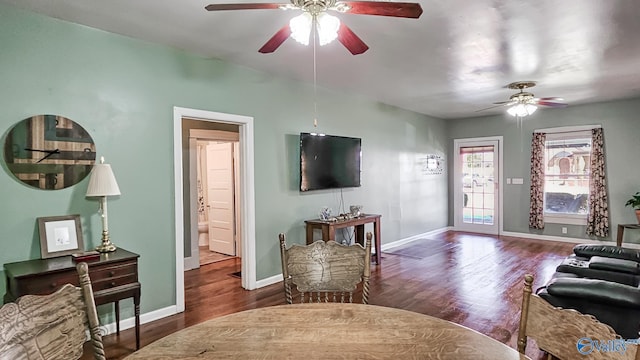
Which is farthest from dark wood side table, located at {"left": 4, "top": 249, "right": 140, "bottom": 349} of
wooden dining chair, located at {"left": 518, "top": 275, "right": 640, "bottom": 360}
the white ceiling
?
wooden dining chair, located at {"left": 518, "top": 275, "right": 640, "bottom": 360}

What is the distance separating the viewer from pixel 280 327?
1.44 m

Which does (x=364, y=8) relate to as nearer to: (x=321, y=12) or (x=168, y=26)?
(x=321, y=12)

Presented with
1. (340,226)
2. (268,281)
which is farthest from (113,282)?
(340,226)

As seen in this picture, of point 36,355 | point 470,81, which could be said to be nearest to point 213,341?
point 36,355

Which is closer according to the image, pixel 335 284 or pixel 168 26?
pixel 335 284

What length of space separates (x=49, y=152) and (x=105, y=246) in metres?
0.85

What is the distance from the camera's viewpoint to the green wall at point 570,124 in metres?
6.25

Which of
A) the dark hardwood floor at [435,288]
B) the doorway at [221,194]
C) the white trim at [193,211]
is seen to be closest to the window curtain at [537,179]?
the dark hardwood floor at [435,288]

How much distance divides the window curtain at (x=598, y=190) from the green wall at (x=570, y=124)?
102mm

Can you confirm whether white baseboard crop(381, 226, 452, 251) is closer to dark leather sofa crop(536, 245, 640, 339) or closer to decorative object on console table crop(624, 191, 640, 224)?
decorative object on console table crop(624, 191, 640, 224)

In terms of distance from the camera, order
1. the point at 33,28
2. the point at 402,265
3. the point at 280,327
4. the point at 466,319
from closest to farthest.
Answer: the point at 280,327 < the point at 33,28 < the point at 466,319 < the point at 402,265

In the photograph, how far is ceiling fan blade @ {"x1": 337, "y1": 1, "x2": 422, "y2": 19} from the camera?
5.59ft

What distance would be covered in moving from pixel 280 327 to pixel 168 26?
2.69 metres

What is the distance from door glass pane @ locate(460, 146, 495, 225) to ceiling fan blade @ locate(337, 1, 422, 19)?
23.2 feet
